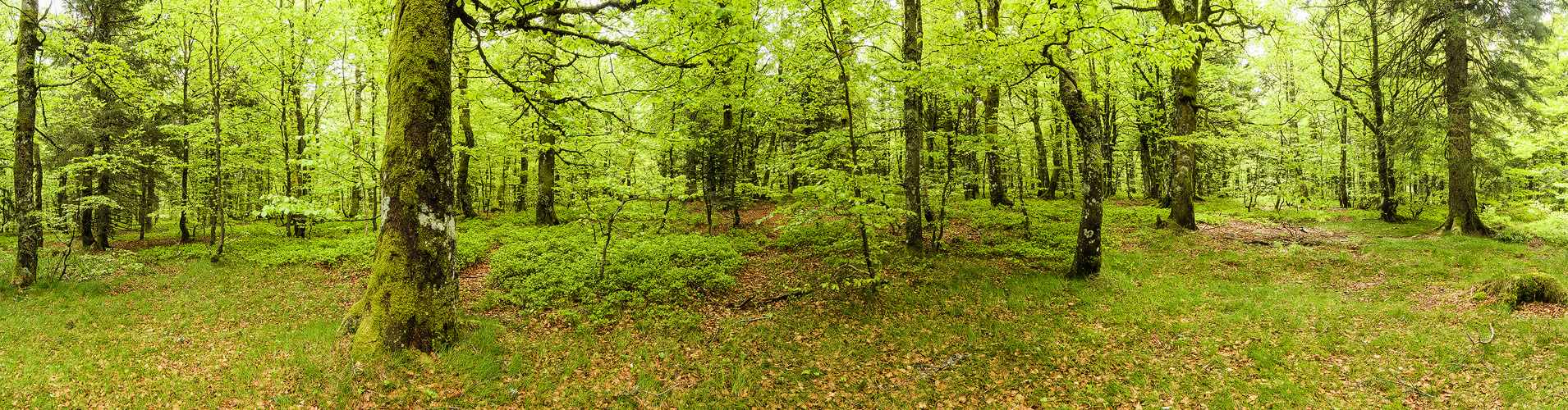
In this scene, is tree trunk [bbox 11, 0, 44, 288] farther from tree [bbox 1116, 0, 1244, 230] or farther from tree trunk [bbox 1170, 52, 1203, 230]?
tree trunk [bbox 1170, 52, 1203, 230]

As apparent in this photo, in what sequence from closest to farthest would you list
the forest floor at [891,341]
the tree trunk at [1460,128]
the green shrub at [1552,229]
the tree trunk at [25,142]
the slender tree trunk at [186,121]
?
the forest floor at [891,341] → the tree trunk at [25,142] → the green shrub at [1552,229] → the tree trunk at [1460,128] → the slender tree trunk at [186,121]

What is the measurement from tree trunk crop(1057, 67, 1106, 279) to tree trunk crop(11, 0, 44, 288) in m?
17.3

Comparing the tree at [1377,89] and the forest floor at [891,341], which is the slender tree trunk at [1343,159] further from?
the forest floor at [891,341]

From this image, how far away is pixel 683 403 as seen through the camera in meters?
5.62

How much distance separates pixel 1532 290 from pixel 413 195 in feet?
47.0

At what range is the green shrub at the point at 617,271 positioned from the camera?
888 cm

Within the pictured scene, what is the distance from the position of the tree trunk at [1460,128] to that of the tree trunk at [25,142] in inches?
1094

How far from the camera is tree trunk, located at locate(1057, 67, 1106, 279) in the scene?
356 inches

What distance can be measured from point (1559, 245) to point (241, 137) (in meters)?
31.7

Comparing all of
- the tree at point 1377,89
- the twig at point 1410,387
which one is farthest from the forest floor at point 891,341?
the tree at point 1377,89

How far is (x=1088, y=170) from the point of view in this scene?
9086 mm

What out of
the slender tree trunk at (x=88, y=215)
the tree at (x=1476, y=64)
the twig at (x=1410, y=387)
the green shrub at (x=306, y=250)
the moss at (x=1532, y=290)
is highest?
the tree at (x=1476, y=64)

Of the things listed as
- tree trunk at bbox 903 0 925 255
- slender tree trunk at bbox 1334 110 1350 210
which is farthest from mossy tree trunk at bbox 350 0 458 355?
slender tree trunk at bbox 1334 110 1350 210

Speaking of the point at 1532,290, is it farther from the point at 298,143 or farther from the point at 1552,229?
the point at 298,143
